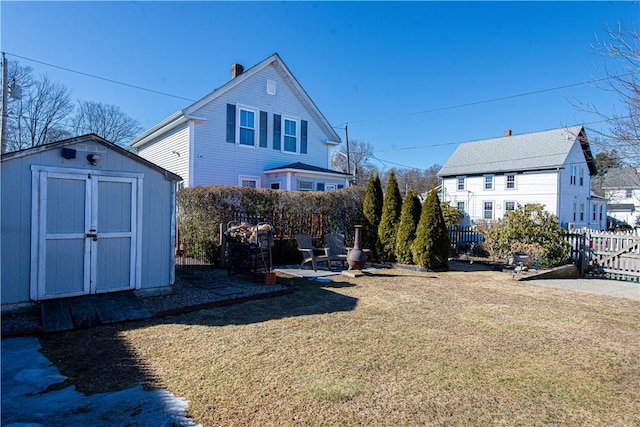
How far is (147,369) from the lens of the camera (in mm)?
3666

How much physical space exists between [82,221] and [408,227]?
8.52 m

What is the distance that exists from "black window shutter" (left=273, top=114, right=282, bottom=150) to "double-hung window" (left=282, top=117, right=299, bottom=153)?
0.72ft

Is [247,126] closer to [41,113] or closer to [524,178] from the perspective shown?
[524,178]

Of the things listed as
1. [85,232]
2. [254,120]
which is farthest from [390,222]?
[85,232]

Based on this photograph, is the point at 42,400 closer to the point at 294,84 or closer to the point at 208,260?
the point at 208,260

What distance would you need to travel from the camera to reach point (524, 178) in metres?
26.4

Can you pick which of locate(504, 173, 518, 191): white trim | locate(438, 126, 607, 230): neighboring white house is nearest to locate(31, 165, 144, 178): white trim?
locate(438, 126, 607, 230): neighboring white house

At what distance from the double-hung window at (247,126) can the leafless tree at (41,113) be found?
2106 centimetres

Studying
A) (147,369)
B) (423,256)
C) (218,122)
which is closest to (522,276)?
(423,256)

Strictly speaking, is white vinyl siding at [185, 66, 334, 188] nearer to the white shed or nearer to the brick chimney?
the brick chimney

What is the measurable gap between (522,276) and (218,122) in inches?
474

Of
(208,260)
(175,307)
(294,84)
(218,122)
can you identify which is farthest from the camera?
(294,84)

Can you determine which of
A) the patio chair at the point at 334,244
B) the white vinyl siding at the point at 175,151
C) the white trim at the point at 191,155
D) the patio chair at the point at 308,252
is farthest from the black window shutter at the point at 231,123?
the patio chair at the point at 308,252

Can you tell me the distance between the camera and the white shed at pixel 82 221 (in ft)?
16.5
